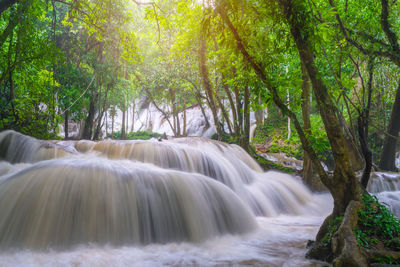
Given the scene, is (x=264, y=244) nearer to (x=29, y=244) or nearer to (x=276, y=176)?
(x=29, y=244)

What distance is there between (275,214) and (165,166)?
321 cm

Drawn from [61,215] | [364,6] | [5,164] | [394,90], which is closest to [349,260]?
[61,215]

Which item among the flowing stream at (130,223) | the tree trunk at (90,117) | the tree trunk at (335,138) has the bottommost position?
the flowing stream at (130,223)

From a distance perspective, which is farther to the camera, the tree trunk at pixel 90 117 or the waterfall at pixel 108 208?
the tree trunk at pixel 90 117

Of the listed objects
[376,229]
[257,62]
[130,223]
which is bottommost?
[130,223]

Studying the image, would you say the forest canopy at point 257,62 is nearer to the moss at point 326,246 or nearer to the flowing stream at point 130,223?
the moss at point 326,246

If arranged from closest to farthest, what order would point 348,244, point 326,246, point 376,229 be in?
point 348,244, point 326,246, point 376,229

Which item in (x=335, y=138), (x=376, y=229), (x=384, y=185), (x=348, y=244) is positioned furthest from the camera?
(x=384, y=185)

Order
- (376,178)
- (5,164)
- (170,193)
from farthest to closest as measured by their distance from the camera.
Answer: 1. (376,178)
2. (5,164)
3. (170,193)

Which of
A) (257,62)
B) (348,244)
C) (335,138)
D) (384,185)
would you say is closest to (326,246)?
(348,244)

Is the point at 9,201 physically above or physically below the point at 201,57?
below

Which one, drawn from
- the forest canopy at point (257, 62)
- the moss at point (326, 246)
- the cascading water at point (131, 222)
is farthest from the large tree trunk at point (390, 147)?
the moss at point (326, 246)

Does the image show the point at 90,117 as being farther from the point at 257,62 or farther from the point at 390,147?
the point at 390,147

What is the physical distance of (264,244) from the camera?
12.4 feet
